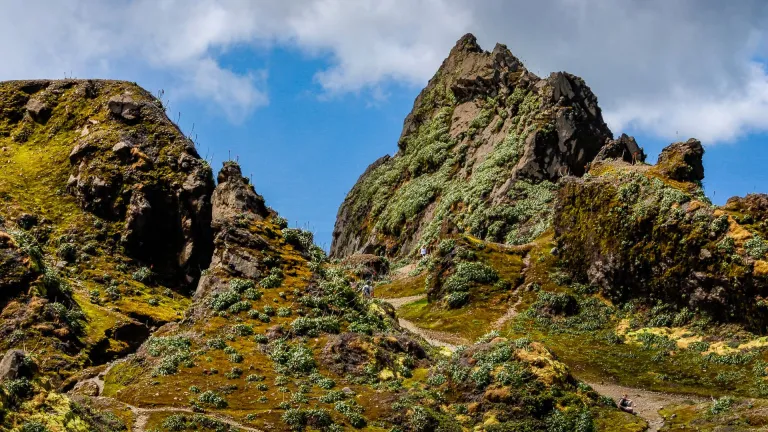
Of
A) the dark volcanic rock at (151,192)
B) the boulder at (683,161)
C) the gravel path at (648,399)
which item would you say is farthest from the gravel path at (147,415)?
the boulder at (683,161)

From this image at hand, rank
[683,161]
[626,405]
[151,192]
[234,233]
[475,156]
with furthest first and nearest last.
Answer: [475,156] < [683,161] < [151,192] < [234,233] < [626,405]

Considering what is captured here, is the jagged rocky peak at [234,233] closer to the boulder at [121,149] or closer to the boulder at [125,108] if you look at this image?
the boulder at [121,149]

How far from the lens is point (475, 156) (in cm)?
13312

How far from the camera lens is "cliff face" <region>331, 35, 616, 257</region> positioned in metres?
112

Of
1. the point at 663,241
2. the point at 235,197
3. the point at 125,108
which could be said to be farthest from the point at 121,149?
the point at 663,241

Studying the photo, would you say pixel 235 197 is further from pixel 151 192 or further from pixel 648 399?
pixel 648 399

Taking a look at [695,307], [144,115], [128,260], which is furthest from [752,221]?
[144,115]

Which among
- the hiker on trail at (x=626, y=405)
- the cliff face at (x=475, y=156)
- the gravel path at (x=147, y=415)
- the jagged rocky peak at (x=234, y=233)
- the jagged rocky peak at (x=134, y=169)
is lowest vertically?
the gravel path at (x=147, y=415)

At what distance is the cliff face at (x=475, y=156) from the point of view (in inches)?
4400

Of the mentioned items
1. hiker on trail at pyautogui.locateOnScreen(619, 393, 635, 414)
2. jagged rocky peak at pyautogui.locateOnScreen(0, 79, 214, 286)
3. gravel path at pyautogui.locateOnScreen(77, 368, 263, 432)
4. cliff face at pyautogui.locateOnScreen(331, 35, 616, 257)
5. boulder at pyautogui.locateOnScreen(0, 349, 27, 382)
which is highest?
cliff face at pyautogui.locateOnScreen(331, 35, 616, 257)

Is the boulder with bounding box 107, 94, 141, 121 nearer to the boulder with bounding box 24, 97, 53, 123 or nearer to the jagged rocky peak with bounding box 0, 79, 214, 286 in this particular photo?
the jagged rocky peak with bounding box 0, 79, 214, 286

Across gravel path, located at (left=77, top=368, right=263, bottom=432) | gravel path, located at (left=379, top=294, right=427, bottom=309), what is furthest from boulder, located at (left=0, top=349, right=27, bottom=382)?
gravel path, located at (left=379, top=294, right=427, bottom=309)

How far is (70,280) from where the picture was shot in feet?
209

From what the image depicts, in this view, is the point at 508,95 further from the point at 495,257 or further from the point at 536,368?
the point at 536,368
